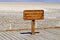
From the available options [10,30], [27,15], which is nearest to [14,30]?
[10,30]

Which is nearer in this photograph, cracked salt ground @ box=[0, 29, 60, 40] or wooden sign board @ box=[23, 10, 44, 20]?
cracked salt ground @ box=[0, 29, 60, 40]

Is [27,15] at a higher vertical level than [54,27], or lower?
higher

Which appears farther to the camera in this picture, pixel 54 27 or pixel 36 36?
pixel 54 27

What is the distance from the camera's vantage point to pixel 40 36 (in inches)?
324

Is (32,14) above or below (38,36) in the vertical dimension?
above

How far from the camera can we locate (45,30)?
31.2ft

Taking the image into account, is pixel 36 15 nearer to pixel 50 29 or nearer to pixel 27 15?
pixel 27 15

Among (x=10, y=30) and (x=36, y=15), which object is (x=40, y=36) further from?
(x=10, y=30)

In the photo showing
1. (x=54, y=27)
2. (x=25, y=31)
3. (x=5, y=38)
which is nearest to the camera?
(x=5, y=38)

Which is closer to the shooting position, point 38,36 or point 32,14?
point 38,36

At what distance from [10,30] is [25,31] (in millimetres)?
718

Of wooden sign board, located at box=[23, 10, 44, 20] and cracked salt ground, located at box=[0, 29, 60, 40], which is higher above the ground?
wooden sign board, located at box=[23, 10, 44, 20]

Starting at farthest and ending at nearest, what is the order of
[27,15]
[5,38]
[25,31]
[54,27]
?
1. [54,27]
2. [25,31]
3. [27,15]
4. [5,38]

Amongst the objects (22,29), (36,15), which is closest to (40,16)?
(36,15)
